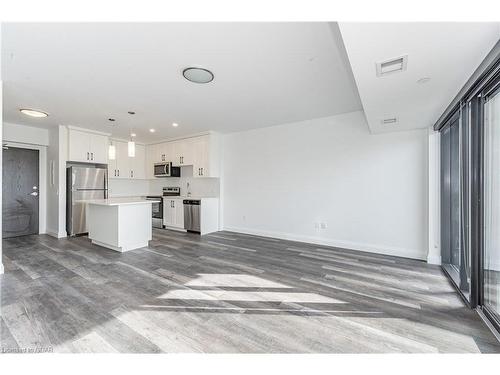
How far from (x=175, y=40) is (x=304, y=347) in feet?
9.15

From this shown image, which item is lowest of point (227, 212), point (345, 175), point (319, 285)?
point (319, 285)

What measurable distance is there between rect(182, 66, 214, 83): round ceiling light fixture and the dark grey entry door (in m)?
5.17

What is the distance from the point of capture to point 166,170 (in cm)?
633

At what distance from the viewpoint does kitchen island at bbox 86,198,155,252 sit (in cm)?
396

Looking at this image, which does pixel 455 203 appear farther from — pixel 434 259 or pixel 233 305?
pixel 233 305

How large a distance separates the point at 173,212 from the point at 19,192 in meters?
3.42

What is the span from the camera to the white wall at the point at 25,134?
4.80 m

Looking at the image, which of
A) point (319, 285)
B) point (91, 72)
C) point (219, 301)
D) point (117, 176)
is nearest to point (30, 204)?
point (117, 176)

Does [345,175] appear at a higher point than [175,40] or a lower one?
lower

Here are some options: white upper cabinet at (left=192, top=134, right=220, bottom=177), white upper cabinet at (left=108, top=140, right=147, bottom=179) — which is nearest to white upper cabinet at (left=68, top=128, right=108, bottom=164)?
white upper cabinet at (left=108, top=140, right=147, bottom=179)

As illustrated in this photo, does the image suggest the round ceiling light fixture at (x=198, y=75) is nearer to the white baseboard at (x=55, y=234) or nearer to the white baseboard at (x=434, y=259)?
the white baseboard at (x=434, y=259)

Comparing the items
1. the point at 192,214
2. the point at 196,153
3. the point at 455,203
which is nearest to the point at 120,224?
the point at 192,214

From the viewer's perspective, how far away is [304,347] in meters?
1.60
